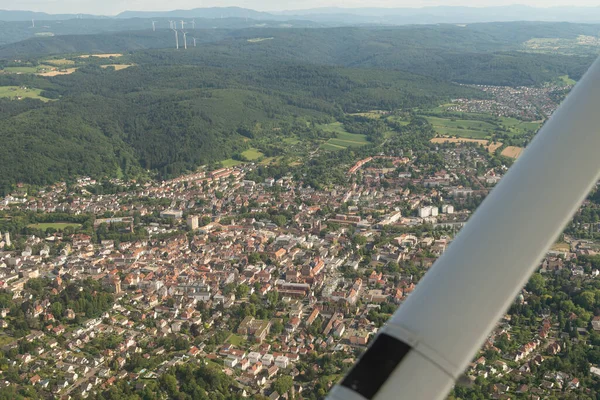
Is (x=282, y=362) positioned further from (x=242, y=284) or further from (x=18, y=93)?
(x=18, y=93)

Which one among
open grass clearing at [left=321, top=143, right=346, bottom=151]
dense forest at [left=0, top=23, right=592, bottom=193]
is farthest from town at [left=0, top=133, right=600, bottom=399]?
open grass clearing at [left=321, top=143, right=346, bottom=151]

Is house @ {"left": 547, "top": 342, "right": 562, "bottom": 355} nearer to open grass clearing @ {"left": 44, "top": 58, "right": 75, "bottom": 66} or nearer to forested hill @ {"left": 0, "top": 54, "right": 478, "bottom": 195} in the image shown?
forested hill @ {"left": 0, "top": 54, "right": 478, "bottom": 195}

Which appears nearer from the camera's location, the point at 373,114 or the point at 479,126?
the point at 479,126

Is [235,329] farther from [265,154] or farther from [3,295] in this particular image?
[265,154]

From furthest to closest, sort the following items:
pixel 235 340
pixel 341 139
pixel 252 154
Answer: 1. pixel 341 139
2. pixel 252 154
3. pixel 235 340

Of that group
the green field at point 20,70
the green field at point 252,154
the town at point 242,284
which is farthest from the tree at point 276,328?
the green field at point 20,70

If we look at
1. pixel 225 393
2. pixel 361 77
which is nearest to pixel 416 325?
pixel 225 393

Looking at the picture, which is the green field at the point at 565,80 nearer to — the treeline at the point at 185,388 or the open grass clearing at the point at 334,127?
the open grass clearing at the point at 334,127

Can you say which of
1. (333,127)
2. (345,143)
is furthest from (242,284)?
(333,127)
